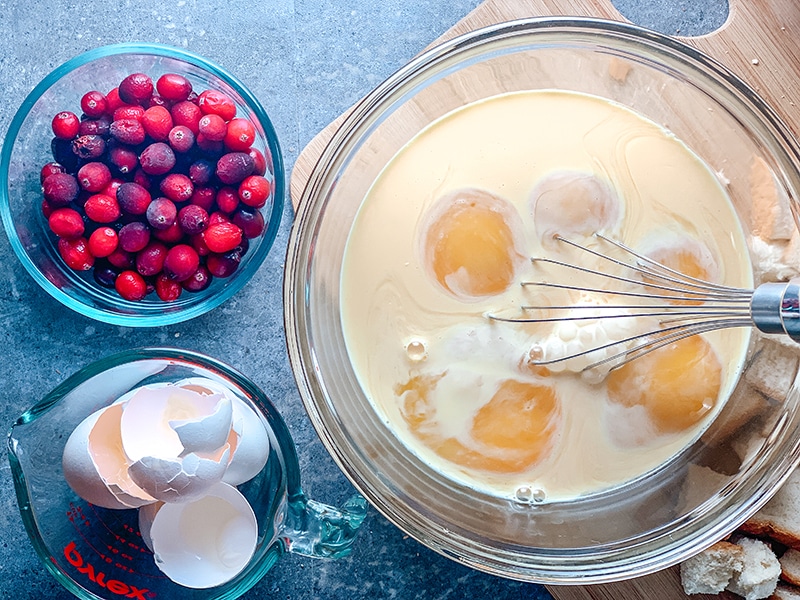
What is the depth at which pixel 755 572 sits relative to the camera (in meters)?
1.07

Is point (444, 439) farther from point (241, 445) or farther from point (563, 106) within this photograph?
point (563, 106)

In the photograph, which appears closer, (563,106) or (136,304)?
(563,106)

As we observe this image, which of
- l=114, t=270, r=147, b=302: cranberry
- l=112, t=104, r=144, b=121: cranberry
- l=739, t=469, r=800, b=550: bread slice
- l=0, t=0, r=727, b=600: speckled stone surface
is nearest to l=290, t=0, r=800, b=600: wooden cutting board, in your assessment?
l=0, t=0, r=727, b=600: speckled stone surface

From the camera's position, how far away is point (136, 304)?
46.1 inches

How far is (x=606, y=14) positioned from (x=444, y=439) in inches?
24.0

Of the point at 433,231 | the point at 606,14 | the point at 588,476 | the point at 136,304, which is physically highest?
the point at 606,14

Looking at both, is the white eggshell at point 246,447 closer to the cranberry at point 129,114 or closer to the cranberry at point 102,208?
the cranberry at point 102,208

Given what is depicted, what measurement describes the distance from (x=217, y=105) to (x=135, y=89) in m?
0.11

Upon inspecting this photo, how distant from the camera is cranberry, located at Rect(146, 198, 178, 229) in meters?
1.09

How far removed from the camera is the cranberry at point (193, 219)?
1.10 m

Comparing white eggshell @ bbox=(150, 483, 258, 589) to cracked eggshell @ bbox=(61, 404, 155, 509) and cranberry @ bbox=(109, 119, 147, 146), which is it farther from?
cranberry @ bbox=(109, 119, 147, 146)

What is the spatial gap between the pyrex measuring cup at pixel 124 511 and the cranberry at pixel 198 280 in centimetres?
12

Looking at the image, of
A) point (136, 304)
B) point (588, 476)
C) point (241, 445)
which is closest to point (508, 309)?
point (588, 476)

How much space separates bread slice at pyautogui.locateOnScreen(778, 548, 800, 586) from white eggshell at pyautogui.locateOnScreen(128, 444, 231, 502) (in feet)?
2.55
